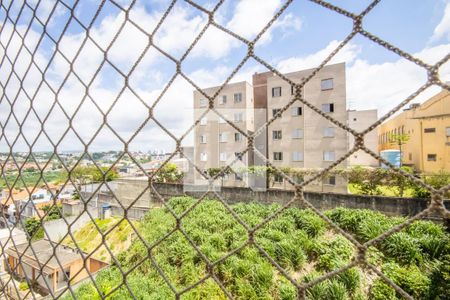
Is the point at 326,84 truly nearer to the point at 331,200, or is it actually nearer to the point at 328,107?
the point at 328,107

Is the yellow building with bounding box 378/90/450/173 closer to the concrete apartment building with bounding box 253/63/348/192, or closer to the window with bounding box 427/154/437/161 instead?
the window with bounding box 427/154/437/161

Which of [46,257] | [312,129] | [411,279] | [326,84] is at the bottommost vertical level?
[46,257]

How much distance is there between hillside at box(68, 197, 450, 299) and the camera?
222cm

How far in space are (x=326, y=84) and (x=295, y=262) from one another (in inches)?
240

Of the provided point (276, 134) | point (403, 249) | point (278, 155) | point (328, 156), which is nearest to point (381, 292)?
point (403, 249)

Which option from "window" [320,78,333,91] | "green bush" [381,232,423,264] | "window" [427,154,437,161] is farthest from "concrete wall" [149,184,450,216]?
"window" [320,78,333,91]

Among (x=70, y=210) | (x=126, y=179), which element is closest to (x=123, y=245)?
(x=126, y=179)

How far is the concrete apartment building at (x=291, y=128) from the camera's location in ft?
22.9

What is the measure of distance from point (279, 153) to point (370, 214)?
14.5 feet

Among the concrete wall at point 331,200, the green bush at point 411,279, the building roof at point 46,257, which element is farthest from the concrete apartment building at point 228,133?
the green bush at point 411,279

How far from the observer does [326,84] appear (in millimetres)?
7211

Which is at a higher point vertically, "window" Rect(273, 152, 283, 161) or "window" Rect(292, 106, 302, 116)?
"window" Rect(292, 106, 302, 116)

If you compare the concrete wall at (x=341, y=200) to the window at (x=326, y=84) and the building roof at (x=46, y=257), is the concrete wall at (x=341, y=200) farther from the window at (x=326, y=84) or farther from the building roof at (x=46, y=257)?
the window at (x=326, y=84)

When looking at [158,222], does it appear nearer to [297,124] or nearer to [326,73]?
[297,124]
